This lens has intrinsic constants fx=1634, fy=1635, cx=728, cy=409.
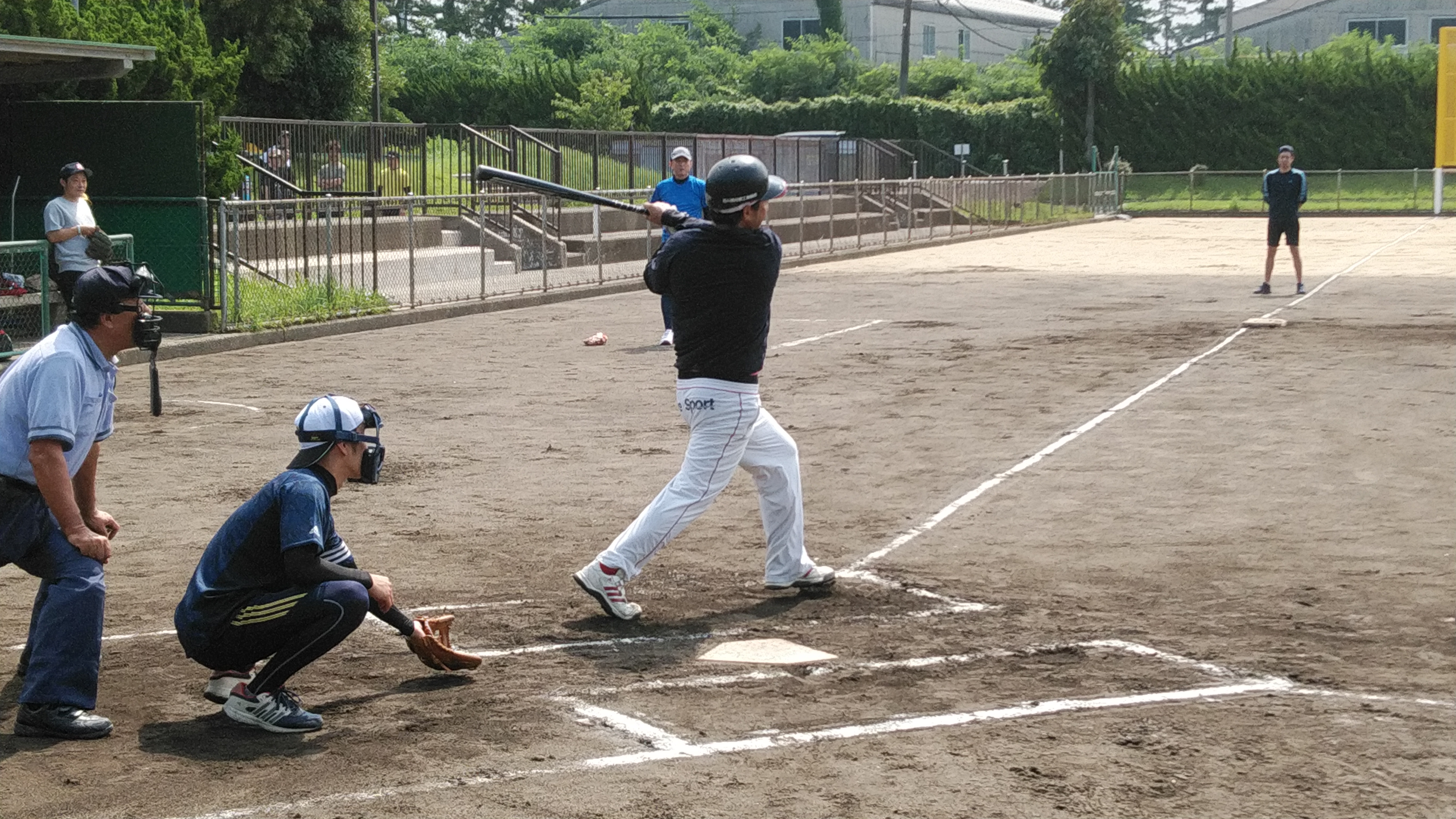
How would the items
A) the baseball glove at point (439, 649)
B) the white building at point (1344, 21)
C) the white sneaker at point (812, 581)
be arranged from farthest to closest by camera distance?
the white building at point (1344, 21), the white sneaker at point (812, 581), the baseball glove at point (439, 649)

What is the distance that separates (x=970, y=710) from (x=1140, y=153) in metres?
60.9

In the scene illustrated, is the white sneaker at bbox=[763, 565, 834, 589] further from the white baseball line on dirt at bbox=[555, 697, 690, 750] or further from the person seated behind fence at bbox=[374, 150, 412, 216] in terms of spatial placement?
the person seated behind fence at bbox=[374, 150, 412, 216]

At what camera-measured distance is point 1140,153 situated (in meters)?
63.7

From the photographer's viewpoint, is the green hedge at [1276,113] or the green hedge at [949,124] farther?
the green hedge at [949,124]

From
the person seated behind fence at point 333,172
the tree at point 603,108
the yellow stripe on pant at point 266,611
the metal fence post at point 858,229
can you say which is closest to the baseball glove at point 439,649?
the yellow stripe on pant at point 266,611

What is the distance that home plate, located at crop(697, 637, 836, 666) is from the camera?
640cm

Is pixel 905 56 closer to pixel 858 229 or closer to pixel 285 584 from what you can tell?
pixel 858 229

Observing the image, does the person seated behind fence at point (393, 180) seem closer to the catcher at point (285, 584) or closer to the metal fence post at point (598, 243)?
the metal fence post at point (598, 243)

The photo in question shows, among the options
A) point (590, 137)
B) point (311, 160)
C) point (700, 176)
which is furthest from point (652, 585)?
point (700, 176)

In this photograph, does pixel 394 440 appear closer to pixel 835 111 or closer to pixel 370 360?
pixel 370 360

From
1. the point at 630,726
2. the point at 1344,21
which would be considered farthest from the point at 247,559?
the point at 1344,21

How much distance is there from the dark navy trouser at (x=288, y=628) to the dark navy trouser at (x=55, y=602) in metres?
0.35

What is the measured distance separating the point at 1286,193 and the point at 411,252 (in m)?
11.9

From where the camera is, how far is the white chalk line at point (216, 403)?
45.2 feet
